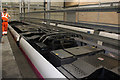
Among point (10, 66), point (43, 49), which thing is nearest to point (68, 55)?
point (43, 49)

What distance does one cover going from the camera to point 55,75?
0.93 metres

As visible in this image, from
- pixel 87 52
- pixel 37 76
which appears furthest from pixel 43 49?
pixel 87 52

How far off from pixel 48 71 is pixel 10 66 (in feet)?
2.21

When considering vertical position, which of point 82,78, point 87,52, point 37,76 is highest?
point 87,52

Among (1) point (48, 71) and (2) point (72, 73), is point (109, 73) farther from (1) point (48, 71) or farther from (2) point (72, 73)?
(1) point (48, 71)

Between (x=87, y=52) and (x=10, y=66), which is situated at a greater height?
(x=87, y=52)

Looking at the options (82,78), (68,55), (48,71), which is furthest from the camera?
(68,55)

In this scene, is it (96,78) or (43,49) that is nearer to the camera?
(96,78)

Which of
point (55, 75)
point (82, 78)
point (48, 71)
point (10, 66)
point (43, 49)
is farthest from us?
point (43, 49)

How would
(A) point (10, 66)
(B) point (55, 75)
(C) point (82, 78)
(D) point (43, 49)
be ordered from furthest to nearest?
(D) point (43, 49)
(A) point (10, 66)
(B) point (55, 75)
(C) point (82, 78)

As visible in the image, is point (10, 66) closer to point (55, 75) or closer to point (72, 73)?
point (55, 75)

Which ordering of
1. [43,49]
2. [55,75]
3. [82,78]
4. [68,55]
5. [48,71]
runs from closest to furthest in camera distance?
[82,78] → [55,75] → [48,71] → [68,55] → [43,49]

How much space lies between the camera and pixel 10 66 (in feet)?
4.81

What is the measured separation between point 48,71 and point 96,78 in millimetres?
444
